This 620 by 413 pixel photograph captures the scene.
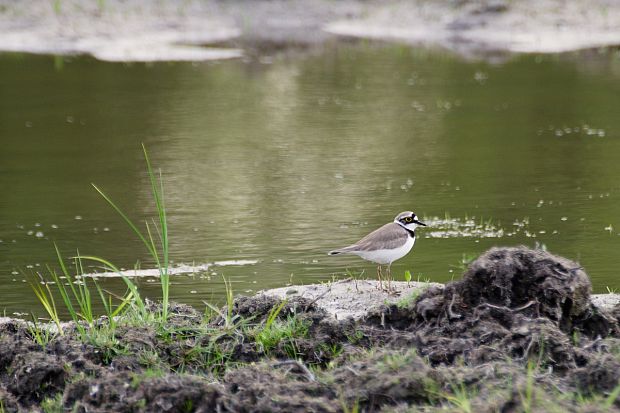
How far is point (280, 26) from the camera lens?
2547 centimetres

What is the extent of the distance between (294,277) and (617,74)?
12.6 m

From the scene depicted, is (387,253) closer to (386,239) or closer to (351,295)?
(386,239)

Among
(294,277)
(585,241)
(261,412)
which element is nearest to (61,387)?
(261,412)

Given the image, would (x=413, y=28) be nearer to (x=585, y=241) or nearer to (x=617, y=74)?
(x=617, y=74)

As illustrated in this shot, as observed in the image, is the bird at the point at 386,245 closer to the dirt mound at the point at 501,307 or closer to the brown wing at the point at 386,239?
the brown wing at the point at 386,239

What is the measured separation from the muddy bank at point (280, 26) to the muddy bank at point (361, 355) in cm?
1616

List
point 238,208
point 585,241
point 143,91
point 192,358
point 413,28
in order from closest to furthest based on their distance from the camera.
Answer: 1. point 192,358
2. point 585,241
3. point 238,208
4. point 143,91
5. point 413,28

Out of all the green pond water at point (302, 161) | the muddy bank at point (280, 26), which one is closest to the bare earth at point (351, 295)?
the green pond water at point (302, 161)

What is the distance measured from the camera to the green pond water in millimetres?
9172

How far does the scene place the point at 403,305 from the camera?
20.0ft

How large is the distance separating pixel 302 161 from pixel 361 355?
25.5 feet

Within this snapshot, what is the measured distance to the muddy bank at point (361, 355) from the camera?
462cm

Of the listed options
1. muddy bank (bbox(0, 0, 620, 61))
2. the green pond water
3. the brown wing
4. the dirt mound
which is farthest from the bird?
muddy bank (bbox(0, 0, 620, 61))

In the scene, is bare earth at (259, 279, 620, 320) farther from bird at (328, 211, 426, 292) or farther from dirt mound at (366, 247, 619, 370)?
dirt mound at (366, 247, 619, 370)
